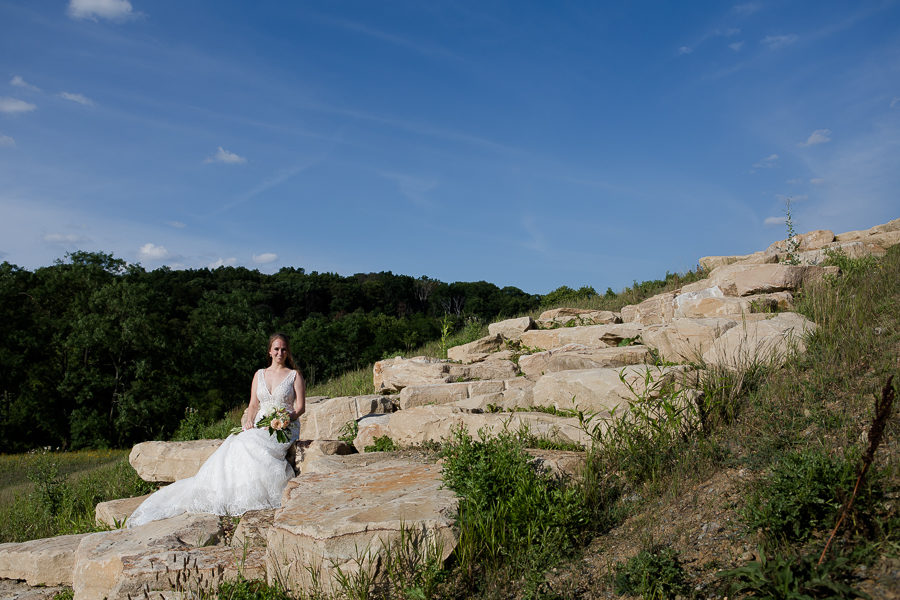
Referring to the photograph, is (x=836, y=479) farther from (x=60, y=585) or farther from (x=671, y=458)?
(x=60, y=585)

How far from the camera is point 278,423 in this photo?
6.54 metres

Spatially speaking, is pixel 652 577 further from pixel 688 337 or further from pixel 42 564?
pixel 42 564

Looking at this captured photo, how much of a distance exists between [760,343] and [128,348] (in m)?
25.6

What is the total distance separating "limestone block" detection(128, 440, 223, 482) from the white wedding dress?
210 centimetres

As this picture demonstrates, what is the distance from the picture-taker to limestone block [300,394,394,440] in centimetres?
830

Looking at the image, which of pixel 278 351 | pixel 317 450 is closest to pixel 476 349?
pixel 278 351

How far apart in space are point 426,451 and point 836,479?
3876 millimetres

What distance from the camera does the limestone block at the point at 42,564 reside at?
19.4 ft

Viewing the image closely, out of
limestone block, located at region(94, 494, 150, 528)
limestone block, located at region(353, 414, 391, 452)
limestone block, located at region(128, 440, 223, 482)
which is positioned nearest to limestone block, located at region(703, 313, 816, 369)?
limestone block, located at region(353, 414, 391, 452)

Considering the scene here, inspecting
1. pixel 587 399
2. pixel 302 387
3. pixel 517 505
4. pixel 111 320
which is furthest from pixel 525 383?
pixel 111 320

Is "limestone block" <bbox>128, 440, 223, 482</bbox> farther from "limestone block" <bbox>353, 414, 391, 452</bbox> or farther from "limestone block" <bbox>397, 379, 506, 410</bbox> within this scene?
"limestone block" <bbox>397, 379, 506, 410</bbox>

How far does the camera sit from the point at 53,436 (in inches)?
952

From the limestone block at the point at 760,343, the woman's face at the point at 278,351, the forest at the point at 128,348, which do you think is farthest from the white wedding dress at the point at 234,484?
the forest at the point at 128,348

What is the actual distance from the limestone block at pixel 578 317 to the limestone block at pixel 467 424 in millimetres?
5278
